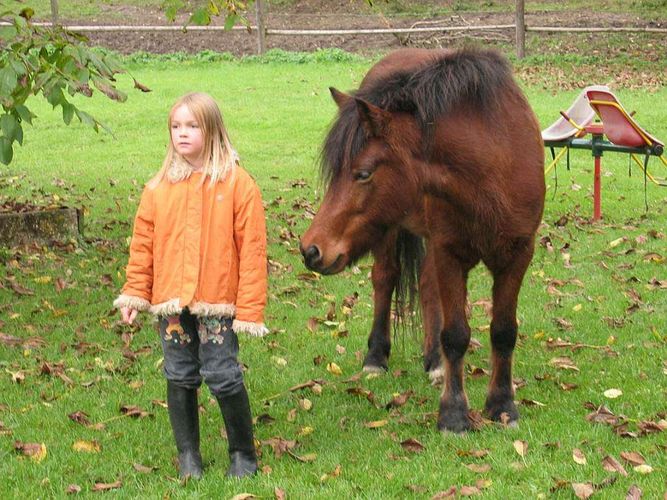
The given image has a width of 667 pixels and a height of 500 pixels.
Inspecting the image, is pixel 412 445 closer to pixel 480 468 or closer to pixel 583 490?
pixel 480 468

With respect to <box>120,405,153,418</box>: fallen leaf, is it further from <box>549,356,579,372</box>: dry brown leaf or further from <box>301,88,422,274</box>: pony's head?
<box>549,356,579,372</box>: dry brown leaf

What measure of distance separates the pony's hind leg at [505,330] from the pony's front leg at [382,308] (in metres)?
1.16

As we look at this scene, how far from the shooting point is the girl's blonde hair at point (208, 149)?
4523mm

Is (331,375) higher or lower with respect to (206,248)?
lower

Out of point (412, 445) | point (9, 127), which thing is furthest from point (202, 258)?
point (9, 127)

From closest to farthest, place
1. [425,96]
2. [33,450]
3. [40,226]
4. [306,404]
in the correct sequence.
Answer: [425,96]
[33,450]
[306,404]
[40,226]

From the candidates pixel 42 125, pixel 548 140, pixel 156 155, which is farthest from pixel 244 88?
pixel 548 140

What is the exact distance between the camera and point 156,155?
14.3m

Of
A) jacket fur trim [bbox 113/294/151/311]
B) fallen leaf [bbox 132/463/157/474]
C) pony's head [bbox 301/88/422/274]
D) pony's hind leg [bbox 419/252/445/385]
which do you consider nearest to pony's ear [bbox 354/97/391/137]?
pony's head [bbox 301/88/422/274]

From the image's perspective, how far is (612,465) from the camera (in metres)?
4.49

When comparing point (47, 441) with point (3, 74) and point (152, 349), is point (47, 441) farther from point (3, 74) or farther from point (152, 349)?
point (3, 74)

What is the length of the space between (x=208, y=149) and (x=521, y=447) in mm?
2052

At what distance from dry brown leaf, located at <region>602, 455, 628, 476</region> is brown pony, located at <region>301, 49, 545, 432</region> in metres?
0.78

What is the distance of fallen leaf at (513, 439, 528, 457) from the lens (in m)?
4.73
